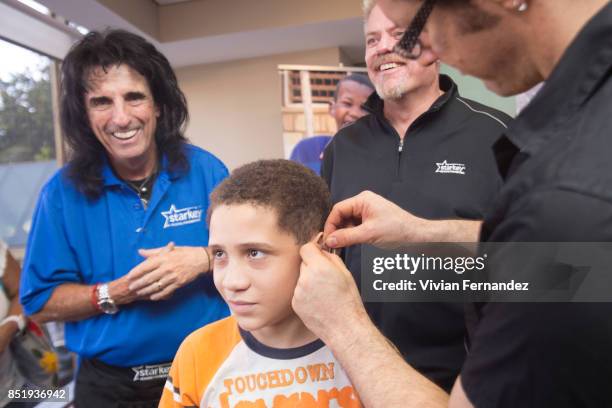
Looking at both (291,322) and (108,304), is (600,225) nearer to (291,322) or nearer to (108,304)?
(291,322)

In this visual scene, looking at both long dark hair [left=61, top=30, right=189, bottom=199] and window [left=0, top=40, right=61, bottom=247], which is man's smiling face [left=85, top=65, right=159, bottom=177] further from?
window [left=0, top=40, right=61, bottom=247]

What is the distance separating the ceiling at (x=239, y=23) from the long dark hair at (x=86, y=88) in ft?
9.63

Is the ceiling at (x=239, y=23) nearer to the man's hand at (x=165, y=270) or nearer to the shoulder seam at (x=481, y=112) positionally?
the shoulder seam at (x=481, y=112)

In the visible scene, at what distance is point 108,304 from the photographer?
158cm

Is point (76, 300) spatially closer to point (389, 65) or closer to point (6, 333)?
point (6, 333)

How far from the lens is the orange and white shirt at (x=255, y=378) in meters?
1.19

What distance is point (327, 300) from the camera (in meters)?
0.95

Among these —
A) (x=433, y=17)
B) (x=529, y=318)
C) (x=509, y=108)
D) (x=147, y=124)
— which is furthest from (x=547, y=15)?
(x=509, y=108)

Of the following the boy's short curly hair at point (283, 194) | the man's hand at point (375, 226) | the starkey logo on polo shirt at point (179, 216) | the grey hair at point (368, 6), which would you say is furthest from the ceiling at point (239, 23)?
the man's hand at point (375, 226)

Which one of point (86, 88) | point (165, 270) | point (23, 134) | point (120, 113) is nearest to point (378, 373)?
point (165, 270)

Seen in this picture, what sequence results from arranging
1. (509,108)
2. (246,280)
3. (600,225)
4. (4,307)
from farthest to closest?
(509,108) → (4,307) → (246,280) → (600,225)

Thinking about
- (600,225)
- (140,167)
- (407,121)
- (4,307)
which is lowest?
(4,307)

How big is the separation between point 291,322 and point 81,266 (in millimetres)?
847

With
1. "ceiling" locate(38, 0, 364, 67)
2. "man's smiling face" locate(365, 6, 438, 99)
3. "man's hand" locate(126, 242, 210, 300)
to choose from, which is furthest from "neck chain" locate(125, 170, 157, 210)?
"ceiling" locate(38, 0, 364, 67)
